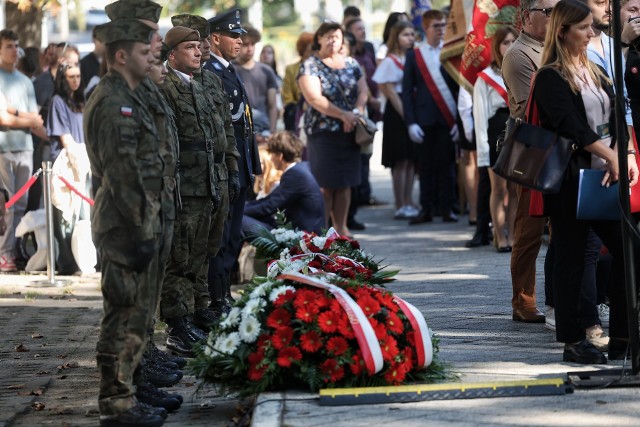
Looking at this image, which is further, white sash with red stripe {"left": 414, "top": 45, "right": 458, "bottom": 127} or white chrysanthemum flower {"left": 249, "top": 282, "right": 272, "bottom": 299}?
white sash with red stripe {"left": 414, "top": 45, "right": 458, "bottom": 127}

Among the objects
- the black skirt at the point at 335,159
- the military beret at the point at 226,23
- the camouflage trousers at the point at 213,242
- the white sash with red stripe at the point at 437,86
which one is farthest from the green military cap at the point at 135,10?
the white sash with red stripe at the point at 437,86

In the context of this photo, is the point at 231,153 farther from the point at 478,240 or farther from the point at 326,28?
the point at 478,240

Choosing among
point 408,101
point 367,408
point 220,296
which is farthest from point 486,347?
point 408,101

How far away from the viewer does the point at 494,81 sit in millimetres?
12188

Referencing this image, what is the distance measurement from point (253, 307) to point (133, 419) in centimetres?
87

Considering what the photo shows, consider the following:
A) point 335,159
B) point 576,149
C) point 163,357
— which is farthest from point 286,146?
point 576,149

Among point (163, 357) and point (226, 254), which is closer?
point (163, 357)

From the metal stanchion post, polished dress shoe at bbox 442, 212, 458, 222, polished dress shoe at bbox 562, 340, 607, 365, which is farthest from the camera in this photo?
polished dress shoe at bbox 442, 212, 458, 222

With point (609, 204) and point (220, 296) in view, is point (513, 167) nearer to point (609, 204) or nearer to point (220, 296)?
point (609, 204)

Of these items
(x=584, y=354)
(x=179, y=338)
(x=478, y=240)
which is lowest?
(x=478, y=240)

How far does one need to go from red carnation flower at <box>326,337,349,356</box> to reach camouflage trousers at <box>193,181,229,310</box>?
2.49m

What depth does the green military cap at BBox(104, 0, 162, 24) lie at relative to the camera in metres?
6.69

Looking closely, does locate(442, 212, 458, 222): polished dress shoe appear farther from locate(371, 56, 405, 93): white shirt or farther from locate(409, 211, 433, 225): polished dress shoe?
locate(371, 56, 405, 93): white shirt

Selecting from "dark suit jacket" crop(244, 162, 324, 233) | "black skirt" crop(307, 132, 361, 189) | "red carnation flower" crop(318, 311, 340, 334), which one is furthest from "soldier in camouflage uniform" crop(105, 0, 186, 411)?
"black skirt" crop(307, 132, 361, 189)
